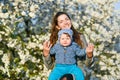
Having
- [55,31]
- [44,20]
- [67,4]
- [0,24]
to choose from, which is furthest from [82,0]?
[55,31]

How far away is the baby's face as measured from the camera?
16.4ft

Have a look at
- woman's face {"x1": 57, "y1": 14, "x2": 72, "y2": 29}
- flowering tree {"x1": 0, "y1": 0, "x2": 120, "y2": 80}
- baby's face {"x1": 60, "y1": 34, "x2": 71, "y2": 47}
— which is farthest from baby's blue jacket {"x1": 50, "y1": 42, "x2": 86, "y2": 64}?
flowering tree {"x1": 0, "y1": 0, "x2": 120, "y2": 80}

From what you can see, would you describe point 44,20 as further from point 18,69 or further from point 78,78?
point 78,78

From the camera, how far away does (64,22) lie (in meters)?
5.36

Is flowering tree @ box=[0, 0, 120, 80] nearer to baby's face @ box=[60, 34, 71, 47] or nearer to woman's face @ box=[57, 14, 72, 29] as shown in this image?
woman's face @ box=[57, 14, 72, 29]

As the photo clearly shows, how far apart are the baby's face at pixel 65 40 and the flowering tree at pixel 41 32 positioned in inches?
229

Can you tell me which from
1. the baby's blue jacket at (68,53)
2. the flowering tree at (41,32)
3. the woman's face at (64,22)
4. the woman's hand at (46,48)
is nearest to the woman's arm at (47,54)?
the woman's hand at (46,48)

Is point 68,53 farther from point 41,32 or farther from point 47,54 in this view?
point 41,32

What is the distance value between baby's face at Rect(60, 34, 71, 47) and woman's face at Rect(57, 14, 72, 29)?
1.04 feet

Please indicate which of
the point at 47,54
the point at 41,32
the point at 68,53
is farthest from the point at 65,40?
the point at 41,32

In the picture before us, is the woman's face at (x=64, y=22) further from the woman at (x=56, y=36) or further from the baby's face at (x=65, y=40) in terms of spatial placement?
the baby's face at (x=65, y=40)

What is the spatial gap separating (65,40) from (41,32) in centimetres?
789

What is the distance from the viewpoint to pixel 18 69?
35.4ft

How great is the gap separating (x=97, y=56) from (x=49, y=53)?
7936mm
